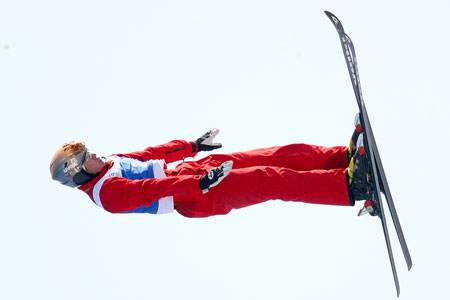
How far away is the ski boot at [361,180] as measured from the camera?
5.28 metres

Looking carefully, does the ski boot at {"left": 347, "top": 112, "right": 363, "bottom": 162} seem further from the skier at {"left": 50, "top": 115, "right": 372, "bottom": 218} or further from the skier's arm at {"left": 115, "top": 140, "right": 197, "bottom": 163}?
the skier's arm at {"left": 115, "top": 140, "right": 197, "bottom": 163}

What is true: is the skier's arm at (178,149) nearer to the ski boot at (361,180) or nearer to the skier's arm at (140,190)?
the skier's arm at (140,190)

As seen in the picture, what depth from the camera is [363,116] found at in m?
5.21

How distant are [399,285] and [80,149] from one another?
2.83 meters

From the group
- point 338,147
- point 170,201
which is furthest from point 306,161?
point 170,201

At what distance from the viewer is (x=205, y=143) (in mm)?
6520

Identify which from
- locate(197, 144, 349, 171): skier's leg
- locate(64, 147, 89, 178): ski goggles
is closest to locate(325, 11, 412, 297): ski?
locate(197, 144, 349, 171): skier's leg

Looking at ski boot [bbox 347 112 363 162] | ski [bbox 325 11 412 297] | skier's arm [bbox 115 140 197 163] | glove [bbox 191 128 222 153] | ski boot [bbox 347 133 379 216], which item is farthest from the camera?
glove [bbox 191 128 222 153]

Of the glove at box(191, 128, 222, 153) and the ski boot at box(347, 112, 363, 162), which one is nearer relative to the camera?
the ski boot at box(347, 112, 363, 162)

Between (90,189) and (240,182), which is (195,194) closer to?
(240,182)

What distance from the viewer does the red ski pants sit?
18.0ft

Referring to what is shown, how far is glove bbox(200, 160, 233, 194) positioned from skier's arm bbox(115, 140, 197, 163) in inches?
40.4

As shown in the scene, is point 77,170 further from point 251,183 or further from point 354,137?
point 354,137


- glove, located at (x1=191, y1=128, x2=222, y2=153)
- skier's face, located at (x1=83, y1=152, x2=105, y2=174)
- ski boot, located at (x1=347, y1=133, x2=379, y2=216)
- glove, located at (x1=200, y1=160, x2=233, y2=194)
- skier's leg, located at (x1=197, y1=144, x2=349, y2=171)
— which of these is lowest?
ski boot, located at (x1=347, y1=133, x2=379, y2=216)
